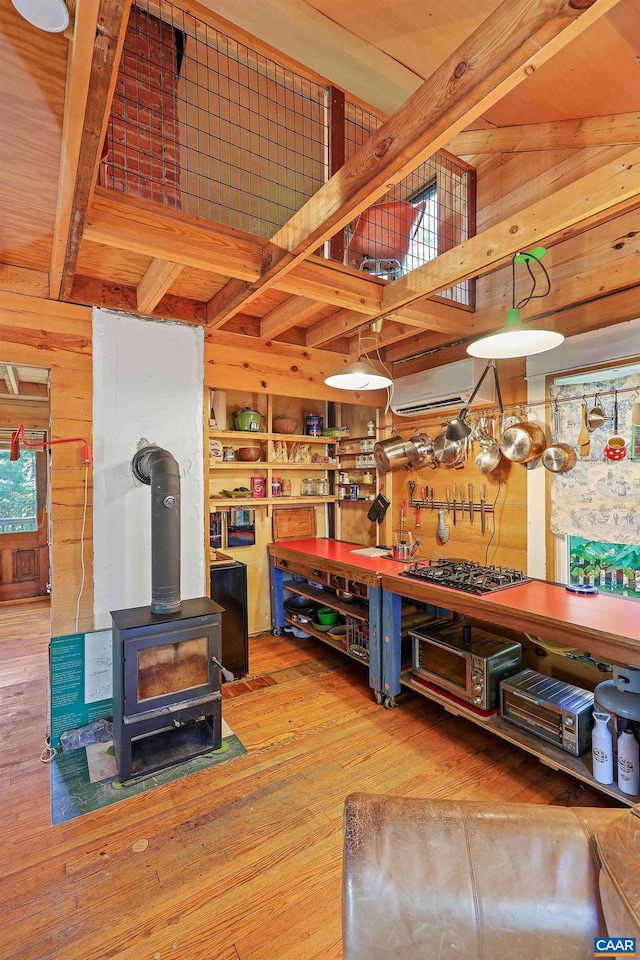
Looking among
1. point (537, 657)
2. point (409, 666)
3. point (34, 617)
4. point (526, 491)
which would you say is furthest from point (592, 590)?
point (34, 617)

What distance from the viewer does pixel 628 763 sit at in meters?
1.78

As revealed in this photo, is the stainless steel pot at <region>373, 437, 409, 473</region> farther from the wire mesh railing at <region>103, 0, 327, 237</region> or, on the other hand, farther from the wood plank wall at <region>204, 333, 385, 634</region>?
the wire mesh railing at <region>103, 0, 327, 237</region>

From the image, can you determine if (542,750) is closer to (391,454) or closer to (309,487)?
(391,454)

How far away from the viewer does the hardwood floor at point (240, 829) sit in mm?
1421

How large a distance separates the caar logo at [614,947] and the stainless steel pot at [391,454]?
2897mm

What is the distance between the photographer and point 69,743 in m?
2.39

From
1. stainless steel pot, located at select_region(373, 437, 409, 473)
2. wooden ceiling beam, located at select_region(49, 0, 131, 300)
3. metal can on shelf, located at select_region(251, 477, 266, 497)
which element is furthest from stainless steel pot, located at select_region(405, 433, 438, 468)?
wooden ceiling beam, located at select_region(49, 0, 131, 300)

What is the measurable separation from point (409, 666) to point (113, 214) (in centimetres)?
293

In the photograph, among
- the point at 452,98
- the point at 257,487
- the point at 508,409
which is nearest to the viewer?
the point at 452,98

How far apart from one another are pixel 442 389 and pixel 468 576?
4.56 ft

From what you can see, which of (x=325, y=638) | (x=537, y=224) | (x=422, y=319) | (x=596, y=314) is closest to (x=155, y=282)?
(x=422, y=319)

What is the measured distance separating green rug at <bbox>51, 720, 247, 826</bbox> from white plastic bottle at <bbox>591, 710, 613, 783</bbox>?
1.69 m

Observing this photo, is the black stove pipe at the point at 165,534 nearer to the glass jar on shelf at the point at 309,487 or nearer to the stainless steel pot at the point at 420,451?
the stainless steel pot at the point at 420,451

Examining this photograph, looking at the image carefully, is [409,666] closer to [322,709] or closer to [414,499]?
[322,709]
